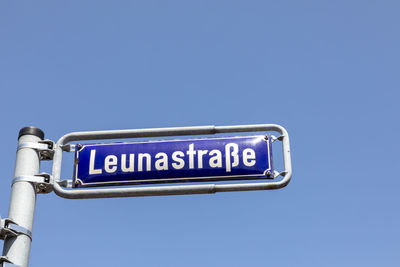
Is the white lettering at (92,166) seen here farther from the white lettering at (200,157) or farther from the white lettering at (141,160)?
the white lettering at (200,157)

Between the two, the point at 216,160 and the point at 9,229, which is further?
the point at 216,160

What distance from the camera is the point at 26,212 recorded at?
16.1ft

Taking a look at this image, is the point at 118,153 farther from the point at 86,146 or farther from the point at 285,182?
the point at 285,182

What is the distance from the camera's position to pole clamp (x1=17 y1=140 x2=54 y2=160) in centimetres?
520

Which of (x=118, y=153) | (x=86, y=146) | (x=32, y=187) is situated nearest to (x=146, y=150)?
(x=118, y=153)

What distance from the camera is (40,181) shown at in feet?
16.7

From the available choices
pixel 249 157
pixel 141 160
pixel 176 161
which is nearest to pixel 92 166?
pixel 141 160

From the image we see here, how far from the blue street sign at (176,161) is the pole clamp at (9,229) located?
0.67 meters

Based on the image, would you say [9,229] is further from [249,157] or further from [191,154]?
[249,157]

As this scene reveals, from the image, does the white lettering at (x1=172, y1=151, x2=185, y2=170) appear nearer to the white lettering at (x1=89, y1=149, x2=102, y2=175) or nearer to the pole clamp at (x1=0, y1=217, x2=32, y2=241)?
the white lettering at (x1=89, y1=149, x2=102, y2=175)

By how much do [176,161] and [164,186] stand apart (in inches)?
10.9

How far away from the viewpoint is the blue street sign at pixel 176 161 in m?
5.10

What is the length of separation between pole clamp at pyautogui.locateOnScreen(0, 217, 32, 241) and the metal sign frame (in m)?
0.51

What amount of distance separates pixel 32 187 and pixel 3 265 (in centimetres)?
77
